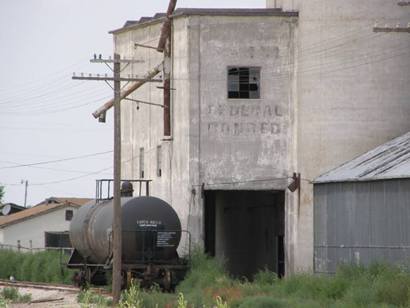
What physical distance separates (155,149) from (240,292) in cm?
1504

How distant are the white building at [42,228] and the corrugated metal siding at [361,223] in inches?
1436

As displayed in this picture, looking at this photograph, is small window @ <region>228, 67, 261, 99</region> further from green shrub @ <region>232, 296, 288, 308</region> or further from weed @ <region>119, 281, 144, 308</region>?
green shrub @ <region>232, 296, 288, 308</region>

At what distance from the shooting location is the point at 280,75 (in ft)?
146

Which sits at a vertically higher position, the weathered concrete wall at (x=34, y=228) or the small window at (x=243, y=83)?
the small window at (x=243, y=83)

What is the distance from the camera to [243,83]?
44.6 metres

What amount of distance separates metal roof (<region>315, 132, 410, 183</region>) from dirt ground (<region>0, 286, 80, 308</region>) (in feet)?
31.4

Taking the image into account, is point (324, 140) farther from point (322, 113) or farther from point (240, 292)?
point (240, 292)

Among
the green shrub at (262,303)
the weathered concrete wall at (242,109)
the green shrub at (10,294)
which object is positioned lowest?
the green shrub at (10,294)

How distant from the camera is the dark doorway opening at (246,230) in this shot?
4725cm

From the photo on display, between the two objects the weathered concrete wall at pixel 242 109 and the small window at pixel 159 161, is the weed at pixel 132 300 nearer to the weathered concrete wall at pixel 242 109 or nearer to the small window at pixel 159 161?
the weathered concrete wall at pixel 242 109

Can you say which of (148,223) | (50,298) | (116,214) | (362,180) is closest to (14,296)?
(50,298)

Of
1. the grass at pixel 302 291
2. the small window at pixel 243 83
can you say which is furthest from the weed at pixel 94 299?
the small window at pixel 243 83

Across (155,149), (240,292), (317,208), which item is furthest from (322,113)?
(240,292)

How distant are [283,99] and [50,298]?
38.4ft
